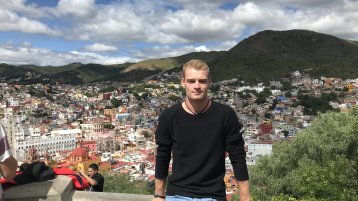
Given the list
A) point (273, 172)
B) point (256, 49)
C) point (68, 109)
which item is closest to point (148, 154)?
point (273, 172)

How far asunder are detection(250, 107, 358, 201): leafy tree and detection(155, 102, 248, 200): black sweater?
242 inches

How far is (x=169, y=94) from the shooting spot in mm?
152625

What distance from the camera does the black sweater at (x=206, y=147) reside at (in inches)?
100

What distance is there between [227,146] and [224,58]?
188374mm

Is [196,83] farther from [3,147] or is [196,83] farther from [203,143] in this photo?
[3,147]

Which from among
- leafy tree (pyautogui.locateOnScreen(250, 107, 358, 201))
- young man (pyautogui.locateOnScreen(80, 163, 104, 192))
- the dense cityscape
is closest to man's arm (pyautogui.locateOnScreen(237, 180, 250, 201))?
young man (pyautogui.locateOnScreen(80, 163, 104, 192))

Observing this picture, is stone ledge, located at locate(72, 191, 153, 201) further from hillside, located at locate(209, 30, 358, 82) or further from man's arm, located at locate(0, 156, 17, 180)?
hillside, located at locate(209, 30, 358, 82)

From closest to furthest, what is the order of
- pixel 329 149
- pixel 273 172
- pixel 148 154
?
pixel 329 149 < pixel 273 172 < pixel 148 154

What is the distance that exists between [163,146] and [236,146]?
490 millimetres

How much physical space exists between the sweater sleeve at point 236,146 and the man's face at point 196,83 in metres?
0.25

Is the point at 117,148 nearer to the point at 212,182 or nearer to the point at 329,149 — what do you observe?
the point at 329,149

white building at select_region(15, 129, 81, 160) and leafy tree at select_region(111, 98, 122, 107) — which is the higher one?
leafy tree at select_region(111, 98, 122, 107)

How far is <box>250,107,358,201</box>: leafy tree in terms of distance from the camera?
27.7 feet

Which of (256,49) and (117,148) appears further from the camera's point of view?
(256,49)
